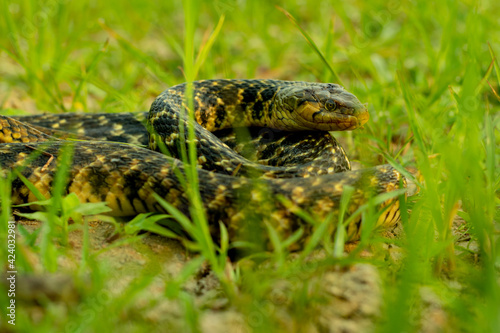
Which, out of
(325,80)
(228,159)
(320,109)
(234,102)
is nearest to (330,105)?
(320,109)

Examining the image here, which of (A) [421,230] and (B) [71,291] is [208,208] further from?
(A) [421,230]

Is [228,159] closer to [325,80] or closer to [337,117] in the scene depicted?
[337,117]

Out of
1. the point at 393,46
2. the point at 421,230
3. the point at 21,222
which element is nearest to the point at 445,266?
the point at 421,230

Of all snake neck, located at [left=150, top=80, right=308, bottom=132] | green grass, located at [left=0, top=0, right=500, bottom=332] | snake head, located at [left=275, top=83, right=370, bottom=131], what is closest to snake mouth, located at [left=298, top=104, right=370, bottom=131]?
snake head, located at [left=275, top=83, right=370, bottom=131]

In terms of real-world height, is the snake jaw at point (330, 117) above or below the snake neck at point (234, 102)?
below

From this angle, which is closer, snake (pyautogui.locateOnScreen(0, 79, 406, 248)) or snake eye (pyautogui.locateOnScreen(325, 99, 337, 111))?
snake (pyautogui.locateOnScreen(0, 79, 406, 248))

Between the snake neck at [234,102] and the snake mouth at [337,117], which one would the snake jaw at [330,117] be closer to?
the snake mouth at [337,117]

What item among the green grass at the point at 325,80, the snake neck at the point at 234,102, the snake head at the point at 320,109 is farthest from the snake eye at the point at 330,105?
the snake neck at the point at 234,102

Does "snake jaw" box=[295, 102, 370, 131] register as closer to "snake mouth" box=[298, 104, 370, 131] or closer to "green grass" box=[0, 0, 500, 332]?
"snake mouth" box=[298, 104, 370, 131]
